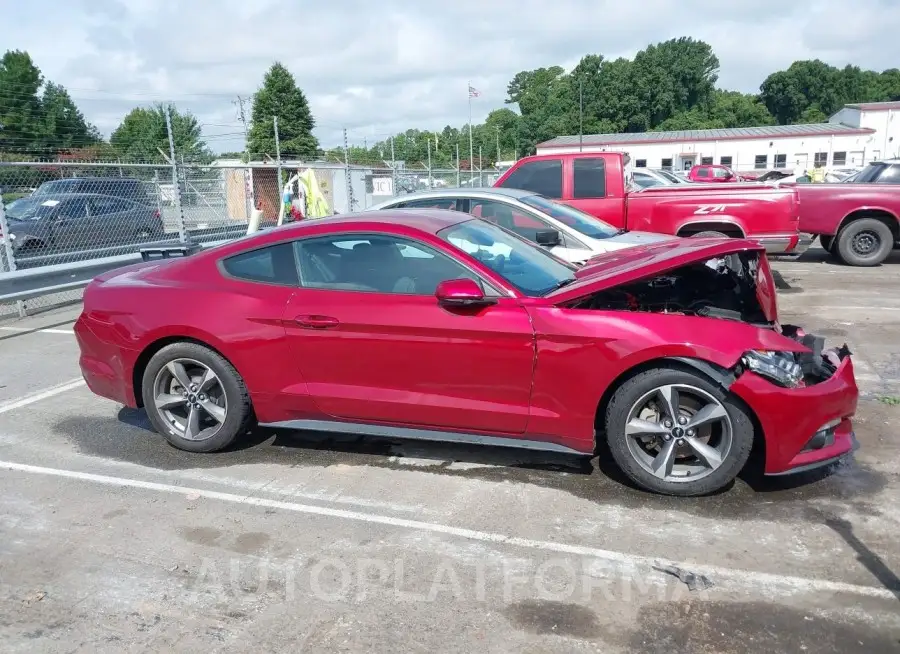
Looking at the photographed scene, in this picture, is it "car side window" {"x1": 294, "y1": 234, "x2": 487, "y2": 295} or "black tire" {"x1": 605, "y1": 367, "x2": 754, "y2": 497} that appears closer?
"black tire" {"x1": 605, "y1": 367, "x2": 754, "y2": 497}

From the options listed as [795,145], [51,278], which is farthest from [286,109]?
[51,278]

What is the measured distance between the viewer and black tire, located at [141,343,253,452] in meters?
4.61

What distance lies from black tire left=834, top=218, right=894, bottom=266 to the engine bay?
8.34 metres

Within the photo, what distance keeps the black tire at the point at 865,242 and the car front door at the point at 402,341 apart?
33.6ft

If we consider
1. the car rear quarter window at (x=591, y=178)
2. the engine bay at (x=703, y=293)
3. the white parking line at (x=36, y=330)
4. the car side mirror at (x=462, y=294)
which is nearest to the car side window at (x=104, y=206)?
the white parking line at (x=36, y=330)

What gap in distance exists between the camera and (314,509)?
3998 millimetres

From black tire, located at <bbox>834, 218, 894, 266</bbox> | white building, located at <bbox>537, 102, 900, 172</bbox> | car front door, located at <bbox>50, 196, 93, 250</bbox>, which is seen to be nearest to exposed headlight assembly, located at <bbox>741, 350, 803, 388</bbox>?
black tire, located at <bbox>834, 218, 894, 266</bbox>

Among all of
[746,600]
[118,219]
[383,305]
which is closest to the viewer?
[746,600]

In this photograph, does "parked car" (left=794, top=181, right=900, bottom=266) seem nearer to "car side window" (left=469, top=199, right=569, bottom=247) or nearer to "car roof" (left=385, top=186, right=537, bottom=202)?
"car roof" (left=385, top=186, right=537, bottom=202)

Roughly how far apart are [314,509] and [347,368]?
2.73ft

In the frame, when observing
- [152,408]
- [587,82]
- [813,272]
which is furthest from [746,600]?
[587,82]

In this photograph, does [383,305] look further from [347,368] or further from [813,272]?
[813,272]

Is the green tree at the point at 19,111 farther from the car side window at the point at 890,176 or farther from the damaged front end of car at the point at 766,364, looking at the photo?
the damaged front end of car at the point at 766,364

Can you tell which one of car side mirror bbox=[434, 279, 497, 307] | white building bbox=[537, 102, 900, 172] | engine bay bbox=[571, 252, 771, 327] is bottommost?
engine bay bbox=[571, 252, 771, 327]
